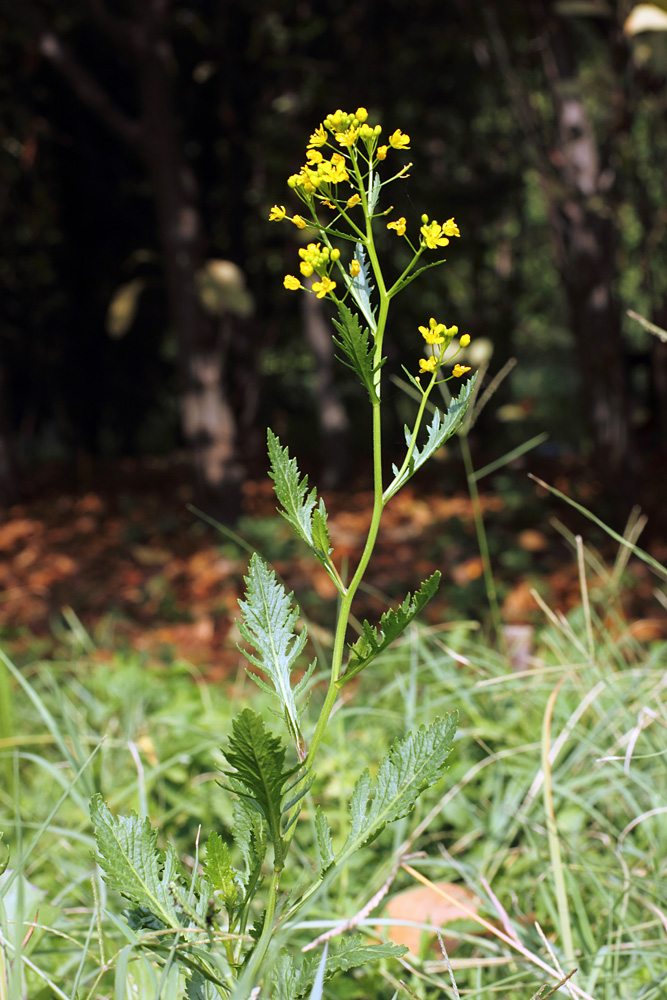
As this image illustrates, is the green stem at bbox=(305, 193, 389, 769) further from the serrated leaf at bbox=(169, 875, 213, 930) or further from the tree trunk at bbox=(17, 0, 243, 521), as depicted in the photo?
the tree trunk at bbox=(17, 0, 243, 521)

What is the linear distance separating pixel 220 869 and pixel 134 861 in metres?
0.05

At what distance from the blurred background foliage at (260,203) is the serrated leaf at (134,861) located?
64.2 inches

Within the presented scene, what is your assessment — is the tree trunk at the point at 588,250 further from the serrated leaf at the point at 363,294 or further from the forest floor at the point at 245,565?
the serrated leaf at the point at 363,294

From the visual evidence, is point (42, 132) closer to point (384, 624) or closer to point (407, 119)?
point (407, 119)

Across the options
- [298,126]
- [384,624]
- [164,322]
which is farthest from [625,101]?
[164,322]

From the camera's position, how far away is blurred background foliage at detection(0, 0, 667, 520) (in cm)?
329

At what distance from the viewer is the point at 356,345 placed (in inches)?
18.0

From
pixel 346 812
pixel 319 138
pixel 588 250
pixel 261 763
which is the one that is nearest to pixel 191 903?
pixel 261 763

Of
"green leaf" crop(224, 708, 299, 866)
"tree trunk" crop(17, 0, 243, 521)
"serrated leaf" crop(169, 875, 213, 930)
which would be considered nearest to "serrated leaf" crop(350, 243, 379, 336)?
"green leaf" crop(224, 708, 299, 866)

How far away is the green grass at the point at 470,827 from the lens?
2.56 ft

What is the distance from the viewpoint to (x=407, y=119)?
5562 mm

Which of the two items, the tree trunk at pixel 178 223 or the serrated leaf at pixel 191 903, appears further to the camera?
the tree trunk at pixel 178 223

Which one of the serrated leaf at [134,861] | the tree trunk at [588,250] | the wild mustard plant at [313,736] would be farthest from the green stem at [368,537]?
the tree trunk at [588,250]

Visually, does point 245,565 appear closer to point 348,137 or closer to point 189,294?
point 189,294
